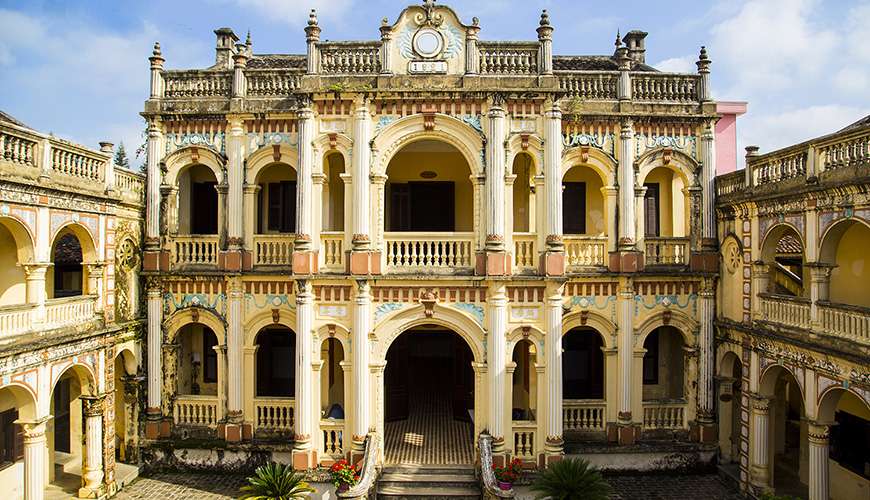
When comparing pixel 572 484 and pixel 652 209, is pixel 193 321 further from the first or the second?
pixel 652 209

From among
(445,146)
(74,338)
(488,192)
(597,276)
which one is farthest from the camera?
(445,146)

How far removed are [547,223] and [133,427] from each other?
44.9 ft

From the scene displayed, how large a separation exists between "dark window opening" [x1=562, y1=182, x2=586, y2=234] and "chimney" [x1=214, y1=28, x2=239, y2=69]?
13.1 meters

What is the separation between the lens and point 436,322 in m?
13.9

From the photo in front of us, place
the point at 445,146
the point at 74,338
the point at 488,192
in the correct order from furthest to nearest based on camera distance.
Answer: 1. the point at 445,146
2. the point at 488,192
3. the point at 74,338

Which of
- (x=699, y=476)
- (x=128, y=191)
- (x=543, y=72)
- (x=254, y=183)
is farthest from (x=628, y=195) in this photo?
(x=128, y=191)

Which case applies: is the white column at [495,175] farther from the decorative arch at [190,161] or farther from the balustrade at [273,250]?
the decorative arch at [190,161]

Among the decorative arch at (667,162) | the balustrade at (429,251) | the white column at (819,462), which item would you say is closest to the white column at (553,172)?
the balustrade at (429,251)

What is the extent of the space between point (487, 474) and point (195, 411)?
9.21m

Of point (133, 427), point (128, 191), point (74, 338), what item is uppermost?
point (128, 191)

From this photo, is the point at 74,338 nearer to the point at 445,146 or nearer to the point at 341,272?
the point at 341,272

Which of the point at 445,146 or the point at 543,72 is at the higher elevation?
the point at 543,72

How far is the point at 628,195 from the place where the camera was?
50.6 ft

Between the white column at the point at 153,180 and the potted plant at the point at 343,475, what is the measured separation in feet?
29.1
